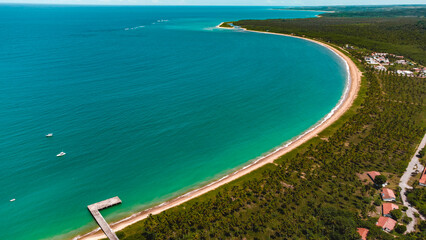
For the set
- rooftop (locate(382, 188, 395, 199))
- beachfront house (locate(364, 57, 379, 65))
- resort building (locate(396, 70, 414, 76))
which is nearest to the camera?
rooftop (locate(382, 188, 395, 199))

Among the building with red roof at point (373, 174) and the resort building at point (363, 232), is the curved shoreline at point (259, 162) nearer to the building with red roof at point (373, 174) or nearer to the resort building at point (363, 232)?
the building with red roof at point (373, 174)

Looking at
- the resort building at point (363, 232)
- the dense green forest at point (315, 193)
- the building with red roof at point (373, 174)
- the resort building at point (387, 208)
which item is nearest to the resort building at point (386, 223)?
the dense green forest at point (315, 193)

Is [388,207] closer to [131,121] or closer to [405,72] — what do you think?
[131,121]

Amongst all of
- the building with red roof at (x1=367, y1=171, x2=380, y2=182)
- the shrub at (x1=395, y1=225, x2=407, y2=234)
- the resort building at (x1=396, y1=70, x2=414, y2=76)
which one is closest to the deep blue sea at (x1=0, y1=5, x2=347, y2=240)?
the building with red roof at (x1=367, y1=171, x2=380, y2=182)

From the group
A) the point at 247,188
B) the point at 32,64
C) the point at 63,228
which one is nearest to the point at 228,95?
the point at 247,188

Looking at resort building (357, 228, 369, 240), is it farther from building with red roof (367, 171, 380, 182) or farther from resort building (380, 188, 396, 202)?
building with red roof (367, 171, 380, 182)

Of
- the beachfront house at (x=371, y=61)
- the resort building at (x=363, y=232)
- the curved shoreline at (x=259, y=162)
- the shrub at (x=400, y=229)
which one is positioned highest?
the beachfront house at (x=371, y=61)
